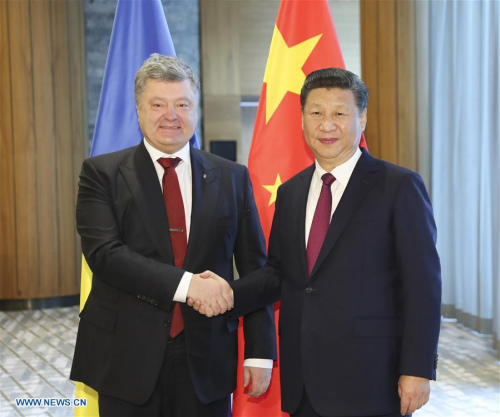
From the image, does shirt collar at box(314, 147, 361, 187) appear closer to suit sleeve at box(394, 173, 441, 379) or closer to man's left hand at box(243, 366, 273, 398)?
suit sleeve at box(394, 173, 441, 379)

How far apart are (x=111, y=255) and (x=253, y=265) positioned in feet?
1.66

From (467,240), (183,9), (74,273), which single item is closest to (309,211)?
(467,240)

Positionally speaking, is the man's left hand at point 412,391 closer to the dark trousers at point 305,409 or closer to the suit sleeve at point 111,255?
the dark trousers at point 305,409

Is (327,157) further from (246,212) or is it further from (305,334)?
(305,334)

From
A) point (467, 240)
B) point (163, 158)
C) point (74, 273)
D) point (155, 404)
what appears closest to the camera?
point (155, 404)

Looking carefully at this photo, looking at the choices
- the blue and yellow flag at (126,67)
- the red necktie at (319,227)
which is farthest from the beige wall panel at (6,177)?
the red necktie at (319,227)

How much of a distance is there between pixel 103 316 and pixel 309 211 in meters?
0.73

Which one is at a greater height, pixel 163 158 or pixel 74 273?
pixel 163 158

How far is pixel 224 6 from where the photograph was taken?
8617 mm

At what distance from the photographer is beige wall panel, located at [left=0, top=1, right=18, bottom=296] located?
725cm

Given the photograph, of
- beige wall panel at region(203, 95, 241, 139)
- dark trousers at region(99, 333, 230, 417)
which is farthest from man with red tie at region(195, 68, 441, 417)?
beige wall panel at region(203, 95, 241, 139)

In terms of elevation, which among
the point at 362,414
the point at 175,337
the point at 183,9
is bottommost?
the point at 362,414

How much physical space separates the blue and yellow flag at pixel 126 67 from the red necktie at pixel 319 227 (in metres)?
1.05

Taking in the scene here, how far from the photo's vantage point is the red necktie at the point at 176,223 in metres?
2.01
